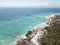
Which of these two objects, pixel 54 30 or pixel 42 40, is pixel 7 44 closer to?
pixel 42 40

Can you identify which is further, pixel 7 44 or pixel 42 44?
pixel 7 44

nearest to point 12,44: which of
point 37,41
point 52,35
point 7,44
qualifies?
point 7,44

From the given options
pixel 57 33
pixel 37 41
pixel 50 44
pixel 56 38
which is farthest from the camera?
pixel 37 41

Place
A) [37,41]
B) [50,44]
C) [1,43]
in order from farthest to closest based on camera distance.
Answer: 1. [1,43]
2. [37,41]
3. [50,44]

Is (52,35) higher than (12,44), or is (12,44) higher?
(52,35)

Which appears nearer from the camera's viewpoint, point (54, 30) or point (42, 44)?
point (42, 44)

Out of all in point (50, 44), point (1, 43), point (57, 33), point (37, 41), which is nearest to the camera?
point (50, 44)

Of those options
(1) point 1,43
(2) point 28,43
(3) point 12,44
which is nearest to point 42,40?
(2) point 28,43

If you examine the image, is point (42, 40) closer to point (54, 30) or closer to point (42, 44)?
point (42, 44)

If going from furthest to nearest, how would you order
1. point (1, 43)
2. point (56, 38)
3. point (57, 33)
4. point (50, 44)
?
point (1, 43) < point (57, 33) < point (56, 38) < point (50, 44)
